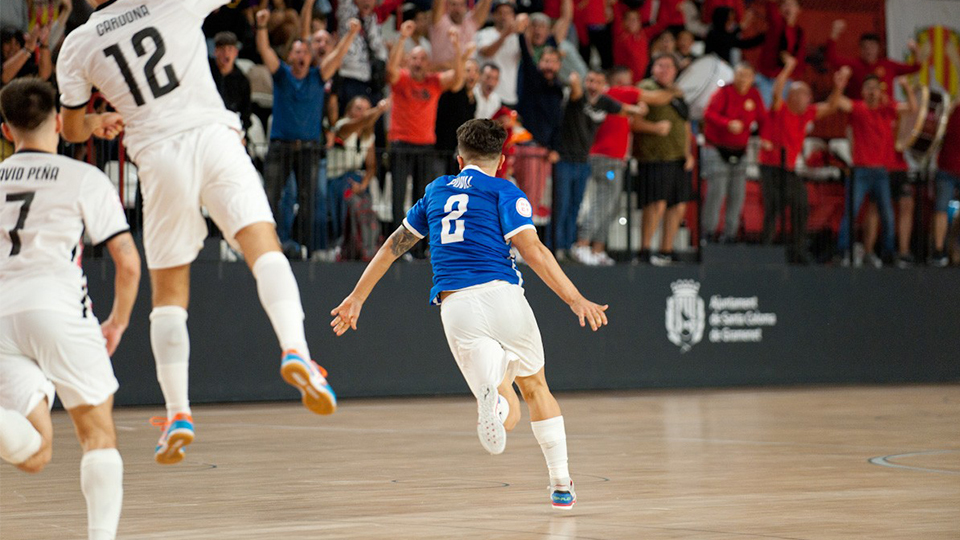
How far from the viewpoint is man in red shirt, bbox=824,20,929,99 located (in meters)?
21.4

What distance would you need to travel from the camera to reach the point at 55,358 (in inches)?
253

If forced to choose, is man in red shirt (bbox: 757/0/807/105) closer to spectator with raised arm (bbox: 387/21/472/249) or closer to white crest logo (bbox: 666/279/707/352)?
white crest logo (bbox: 666/279/707/352)

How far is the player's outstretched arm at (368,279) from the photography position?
8547 mm

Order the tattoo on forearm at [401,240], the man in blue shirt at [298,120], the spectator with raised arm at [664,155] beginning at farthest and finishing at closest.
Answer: the spectator with raised arm at [664,155], the man in blue shirt at [298,120], the tattoo on forearm at [401,240]

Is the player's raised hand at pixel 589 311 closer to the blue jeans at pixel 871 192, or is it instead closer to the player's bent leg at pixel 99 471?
the player's bent leg at pixel 99 471

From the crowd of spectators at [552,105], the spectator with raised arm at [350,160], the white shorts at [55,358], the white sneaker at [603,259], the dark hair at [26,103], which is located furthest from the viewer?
the white sneaker at [603,259]

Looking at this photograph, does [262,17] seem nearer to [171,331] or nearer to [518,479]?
[518,479]

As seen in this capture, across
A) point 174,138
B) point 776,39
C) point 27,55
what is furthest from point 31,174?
point 776,39

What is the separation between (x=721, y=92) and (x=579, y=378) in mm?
4244

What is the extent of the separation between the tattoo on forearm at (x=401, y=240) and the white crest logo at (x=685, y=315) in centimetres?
1075

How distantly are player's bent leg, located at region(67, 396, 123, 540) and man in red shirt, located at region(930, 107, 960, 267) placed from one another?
16.6 metres

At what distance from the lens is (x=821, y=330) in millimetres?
20734

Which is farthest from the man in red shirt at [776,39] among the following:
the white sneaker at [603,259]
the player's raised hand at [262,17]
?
the player's raised hand at [262,17]

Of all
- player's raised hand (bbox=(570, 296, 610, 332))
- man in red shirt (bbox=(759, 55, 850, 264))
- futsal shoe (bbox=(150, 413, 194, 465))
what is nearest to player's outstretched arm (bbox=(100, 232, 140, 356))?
futsal shoe (bbox=(150, 413, 194, 465))
